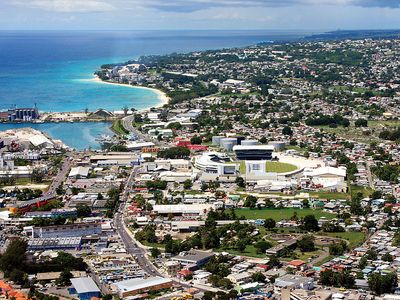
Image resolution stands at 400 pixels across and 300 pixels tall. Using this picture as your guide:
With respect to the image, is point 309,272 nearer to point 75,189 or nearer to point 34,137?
point 75,189

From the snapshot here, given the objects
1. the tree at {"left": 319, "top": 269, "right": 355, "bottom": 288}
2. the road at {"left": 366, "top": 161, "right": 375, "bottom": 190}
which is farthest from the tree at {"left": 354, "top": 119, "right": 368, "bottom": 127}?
the tree at {"left": 319, "top": 269, "right": 355, "bottom": 288}

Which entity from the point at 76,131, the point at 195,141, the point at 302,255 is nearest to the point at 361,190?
the point at 302,255

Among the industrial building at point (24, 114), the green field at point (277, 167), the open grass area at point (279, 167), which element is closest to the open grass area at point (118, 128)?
the industrial building at point (24, 114)

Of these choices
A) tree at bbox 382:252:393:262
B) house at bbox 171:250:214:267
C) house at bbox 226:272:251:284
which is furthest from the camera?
tree at bbox 382:252:393:262

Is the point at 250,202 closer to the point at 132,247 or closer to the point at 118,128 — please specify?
the point at 132,247

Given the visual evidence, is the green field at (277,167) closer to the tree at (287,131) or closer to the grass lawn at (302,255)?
the tree at (287,131)

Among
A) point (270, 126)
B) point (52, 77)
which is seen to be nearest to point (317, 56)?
point (52, 77)

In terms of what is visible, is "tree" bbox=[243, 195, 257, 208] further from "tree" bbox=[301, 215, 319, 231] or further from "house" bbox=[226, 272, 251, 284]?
"house" bbox=[226, 272, 251, 284]
